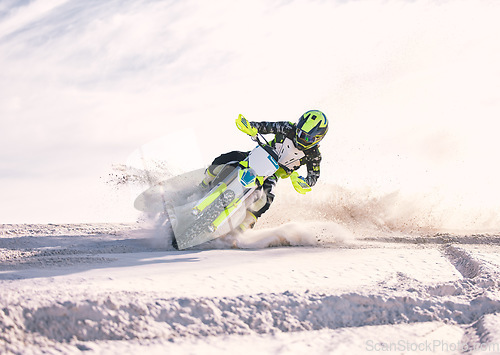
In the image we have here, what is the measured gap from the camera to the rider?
23.0 ft

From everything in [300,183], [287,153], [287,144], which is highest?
[287,144]

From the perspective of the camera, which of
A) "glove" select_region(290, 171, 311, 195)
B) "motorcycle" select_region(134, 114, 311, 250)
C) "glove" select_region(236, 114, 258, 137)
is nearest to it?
"motorcycle" select_region(134, 114, 311, 250)

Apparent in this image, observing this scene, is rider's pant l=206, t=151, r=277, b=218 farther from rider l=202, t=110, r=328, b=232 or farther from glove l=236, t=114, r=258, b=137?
glove l=236, t=114, r=258, b=137

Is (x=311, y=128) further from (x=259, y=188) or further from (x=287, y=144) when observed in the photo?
(x=259, y=188)

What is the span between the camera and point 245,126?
7.11 meters

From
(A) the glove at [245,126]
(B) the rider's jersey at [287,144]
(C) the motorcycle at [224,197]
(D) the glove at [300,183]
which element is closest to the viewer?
(C) the motorcycle at [224,197]

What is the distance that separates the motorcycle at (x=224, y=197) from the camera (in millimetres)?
6484

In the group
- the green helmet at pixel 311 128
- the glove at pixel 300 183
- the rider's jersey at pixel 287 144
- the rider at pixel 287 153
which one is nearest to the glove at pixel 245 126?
the rider at pixel 287 153

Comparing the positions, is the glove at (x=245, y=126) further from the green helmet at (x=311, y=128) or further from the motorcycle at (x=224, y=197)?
the green helmet at (x=311, y=128)

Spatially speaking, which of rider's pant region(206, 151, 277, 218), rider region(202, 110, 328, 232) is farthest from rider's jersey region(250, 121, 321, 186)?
rider's pant region(206, 151, 277, 218)

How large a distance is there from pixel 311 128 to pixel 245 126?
3.14ft

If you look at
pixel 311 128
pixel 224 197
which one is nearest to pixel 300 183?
pixel 311 128

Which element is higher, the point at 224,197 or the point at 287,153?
the point at 287,153

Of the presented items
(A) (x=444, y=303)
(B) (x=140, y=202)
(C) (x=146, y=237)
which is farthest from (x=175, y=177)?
(A) (x=444, y=303)
